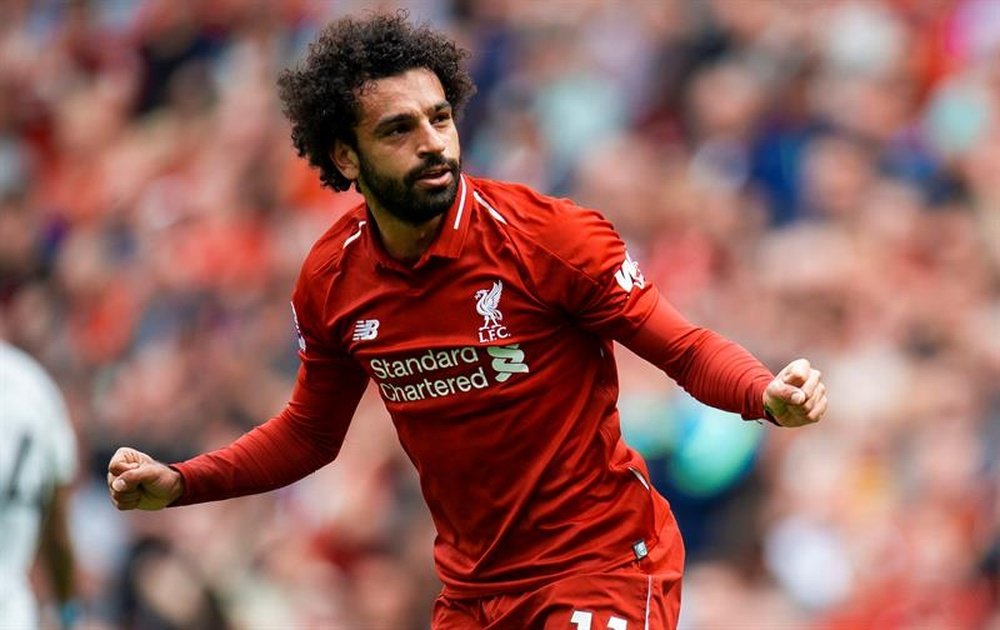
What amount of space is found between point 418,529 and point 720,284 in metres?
1.76

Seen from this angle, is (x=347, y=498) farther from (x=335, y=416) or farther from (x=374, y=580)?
(x=335, y=416)

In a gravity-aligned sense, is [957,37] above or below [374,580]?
above

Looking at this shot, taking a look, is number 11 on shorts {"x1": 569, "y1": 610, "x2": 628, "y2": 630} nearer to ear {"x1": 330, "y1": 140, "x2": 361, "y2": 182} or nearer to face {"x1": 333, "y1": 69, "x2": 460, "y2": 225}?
face {"x1": 333, "y1": 69, "x2": 460, "y2": 225}

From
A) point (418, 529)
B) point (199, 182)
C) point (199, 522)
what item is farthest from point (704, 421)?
point (199, 182)

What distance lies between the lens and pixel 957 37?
800cm

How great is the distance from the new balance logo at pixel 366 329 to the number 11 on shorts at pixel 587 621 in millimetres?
831

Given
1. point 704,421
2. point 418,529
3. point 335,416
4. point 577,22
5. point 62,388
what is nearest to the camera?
point 335,416

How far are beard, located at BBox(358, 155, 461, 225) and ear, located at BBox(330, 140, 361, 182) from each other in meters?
0.17

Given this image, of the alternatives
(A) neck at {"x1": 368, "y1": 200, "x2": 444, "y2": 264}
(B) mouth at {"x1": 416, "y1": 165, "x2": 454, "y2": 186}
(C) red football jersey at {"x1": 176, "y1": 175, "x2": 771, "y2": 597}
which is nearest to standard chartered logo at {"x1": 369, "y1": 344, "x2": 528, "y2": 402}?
(C) red football jersey at {"x1": 176, "y1": 175, "x2": 771, "y2": 597}

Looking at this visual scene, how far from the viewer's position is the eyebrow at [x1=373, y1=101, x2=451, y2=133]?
4.63 m

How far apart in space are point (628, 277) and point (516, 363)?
34 centimetres

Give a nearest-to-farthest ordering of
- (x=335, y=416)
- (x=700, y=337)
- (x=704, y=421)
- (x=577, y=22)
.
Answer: (x=700, y=337)
(x=335, y=416)
(x=704, y=421)
(x=577, y=22)

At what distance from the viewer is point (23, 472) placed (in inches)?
261

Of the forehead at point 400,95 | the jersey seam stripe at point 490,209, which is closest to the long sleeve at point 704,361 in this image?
the jersey seam stripe at point 490,209
